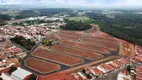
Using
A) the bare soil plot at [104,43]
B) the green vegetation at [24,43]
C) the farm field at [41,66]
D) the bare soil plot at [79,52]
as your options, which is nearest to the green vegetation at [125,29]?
the bare soil plot at [104,43]

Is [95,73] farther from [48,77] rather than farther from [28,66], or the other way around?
[28,66]

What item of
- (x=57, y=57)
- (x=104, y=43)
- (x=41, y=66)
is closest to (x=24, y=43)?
(x=57, y=57)

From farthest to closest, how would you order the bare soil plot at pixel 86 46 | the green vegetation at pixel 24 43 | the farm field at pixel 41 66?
the green vegetation at pixel 24 43 → the bare soil plot at pixel 86 46 → the farm field at pixel 41 66

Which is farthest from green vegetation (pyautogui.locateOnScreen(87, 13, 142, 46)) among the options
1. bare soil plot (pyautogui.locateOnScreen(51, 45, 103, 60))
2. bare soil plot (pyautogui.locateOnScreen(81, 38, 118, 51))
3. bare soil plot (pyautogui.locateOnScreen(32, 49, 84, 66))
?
bare soil plot (pyautogui.locateOnScreen(32, 49, 84, 66))

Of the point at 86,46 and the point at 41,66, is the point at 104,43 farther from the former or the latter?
the point at 41,66

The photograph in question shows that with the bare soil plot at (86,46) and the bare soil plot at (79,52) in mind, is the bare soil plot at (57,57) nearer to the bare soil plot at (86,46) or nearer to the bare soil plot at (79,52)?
the bare soil plot at (79,52)

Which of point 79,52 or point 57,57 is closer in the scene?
point 57,57
